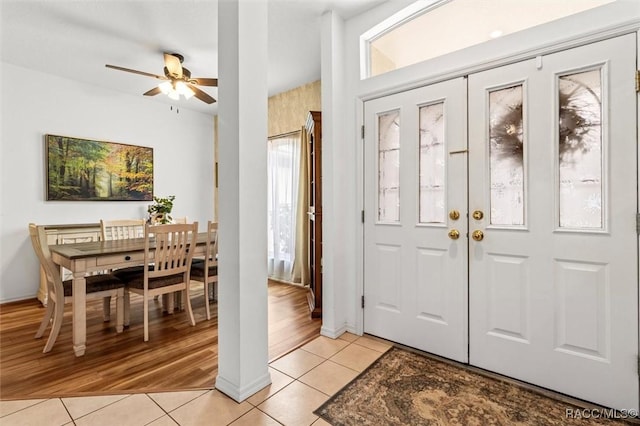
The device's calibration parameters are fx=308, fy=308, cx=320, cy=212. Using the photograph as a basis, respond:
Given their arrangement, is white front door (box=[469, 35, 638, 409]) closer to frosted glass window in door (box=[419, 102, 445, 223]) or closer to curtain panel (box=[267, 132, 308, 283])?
frosted glass window in door (box=[419, 102, 445, 223])

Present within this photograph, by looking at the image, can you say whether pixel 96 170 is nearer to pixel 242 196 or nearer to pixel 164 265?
pixel 164 265

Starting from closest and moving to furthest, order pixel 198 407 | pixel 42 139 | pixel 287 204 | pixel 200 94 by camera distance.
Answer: pixel 198 407 < pixel 200 94 < pixel 42 139 < pixel 287 204

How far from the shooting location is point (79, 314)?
92.8 inches

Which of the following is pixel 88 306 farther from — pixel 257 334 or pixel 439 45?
pixel 439 45

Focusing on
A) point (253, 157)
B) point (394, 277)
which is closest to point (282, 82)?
point (253, 157)

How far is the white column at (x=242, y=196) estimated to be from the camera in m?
1.78

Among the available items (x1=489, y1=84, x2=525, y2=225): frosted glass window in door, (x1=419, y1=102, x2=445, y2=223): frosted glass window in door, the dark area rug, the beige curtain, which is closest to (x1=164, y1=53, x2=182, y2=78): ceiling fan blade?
the beige curtain

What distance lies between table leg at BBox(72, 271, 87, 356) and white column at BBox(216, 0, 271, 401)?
1.26 meters

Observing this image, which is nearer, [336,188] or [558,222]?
[558,222]

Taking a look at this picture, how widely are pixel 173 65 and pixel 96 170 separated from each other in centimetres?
211

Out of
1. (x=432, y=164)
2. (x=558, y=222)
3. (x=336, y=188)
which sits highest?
(x=432, y=164)

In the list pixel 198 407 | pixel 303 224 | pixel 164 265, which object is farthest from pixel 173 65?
pixel 198 407

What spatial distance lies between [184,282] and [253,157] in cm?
175

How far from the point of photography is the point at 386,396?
1.83 m
